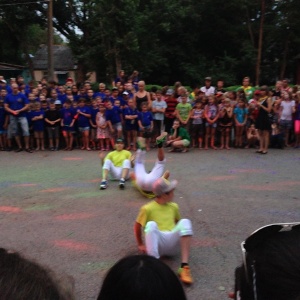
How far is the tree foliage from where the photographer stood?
24.1 meters

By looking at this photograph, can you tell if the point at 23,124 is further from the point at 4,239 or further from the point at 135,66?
the point at 135,66

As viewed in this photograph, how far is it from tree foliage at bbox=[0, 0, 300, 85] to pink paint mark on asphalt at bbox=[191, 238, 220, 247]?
19.4 metres

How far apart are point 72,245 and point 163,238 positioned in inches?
45.6

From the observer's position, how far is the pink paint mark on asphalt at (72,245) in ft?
14.6

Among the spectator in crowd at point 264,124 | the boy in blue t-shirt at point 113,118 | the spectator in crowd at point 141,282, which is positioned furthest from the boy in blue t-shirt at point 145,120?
the spectator in crowd at point 141,282

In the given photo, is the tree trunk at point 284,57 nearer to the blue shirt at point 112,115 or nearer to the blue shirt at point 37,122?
the blue shirt at point 112,115

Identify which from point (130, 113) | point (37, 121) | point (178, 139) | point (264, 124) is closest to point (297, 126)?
point (264, 124)

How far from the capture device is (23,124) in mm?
10594

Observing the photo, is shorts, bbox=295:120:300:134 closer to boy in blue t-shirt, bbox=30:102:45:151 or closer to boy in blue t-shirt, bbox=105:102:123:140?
boy in blue t-shirt, bbox=105:102:123:140

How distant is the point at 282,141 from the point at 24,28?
24.8m

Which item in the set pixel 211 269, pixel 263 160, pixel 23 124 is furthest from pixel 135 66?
pixel 211 269

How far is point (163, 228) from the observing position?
4230 mm

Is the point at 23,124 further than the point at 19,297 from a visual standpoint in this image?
Yes

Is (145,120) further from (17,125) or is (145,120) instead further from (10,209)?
(10,209)
